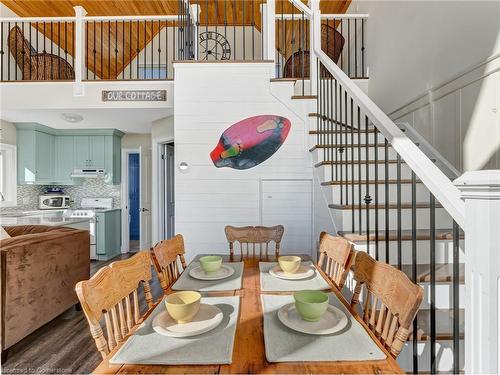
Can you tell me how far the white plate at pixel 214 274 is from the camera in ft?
4.78

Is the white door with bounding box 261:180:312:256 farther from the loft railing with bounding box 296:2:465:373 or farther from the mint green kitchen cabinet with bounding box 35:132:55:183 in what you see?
the mint green kitchen cabinet with bounding box 35:132:55:183

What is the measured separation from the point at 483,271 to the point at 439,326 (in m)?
0.92

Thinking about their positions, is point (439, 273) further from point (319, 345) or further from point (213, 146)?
point (213, 146)

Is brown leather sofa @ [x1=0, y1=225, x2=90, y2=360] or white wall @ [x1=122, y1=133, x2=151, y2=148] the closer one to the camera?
brown leather sofa @ [x1=0, y1=225, x2=90, y2=360]

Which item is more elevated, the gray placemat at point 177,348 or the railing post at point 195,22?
the railing post at point 195,22

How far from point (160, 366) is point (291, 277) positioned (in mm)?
810

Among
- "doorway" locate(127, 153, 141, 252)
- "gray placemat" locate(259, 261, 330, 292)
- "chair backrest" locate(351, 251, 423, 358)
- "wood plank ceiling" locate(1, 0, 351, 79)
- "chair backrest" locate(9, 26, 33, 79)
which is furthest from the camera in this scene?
"doorway" locate(127, 153, 141, 252)

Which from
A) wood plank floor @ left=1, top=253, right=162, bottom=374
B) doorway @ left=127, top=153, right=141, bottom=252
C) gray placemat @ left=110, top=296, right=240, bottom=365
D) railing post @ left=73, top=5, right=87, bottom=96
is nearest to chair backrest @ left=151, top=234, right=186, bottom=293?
gray placemat @ left=110, top=296, right=240, bottom=365

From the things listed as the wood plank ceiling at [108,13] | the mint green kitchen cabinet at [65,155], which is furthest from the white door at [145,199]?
the wood plank ceiling at [108,13]

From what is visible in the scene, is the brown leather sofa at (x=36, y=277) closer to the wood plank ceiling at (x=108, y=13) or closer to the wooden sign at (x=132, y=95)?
the wooden sign at (x=132, y=95)

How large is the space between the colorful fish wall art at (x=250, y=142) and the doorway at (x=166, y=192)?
1.60 metres

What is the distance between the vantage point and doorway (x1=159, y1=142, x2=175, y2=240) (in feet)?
14.5

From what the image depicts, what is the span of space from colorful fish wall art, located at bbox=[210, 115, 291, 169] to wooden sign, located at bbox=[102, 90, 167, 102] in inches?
46.2

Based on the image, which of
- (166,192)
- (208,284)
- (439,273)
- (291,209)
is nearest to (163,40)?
(166,192)
